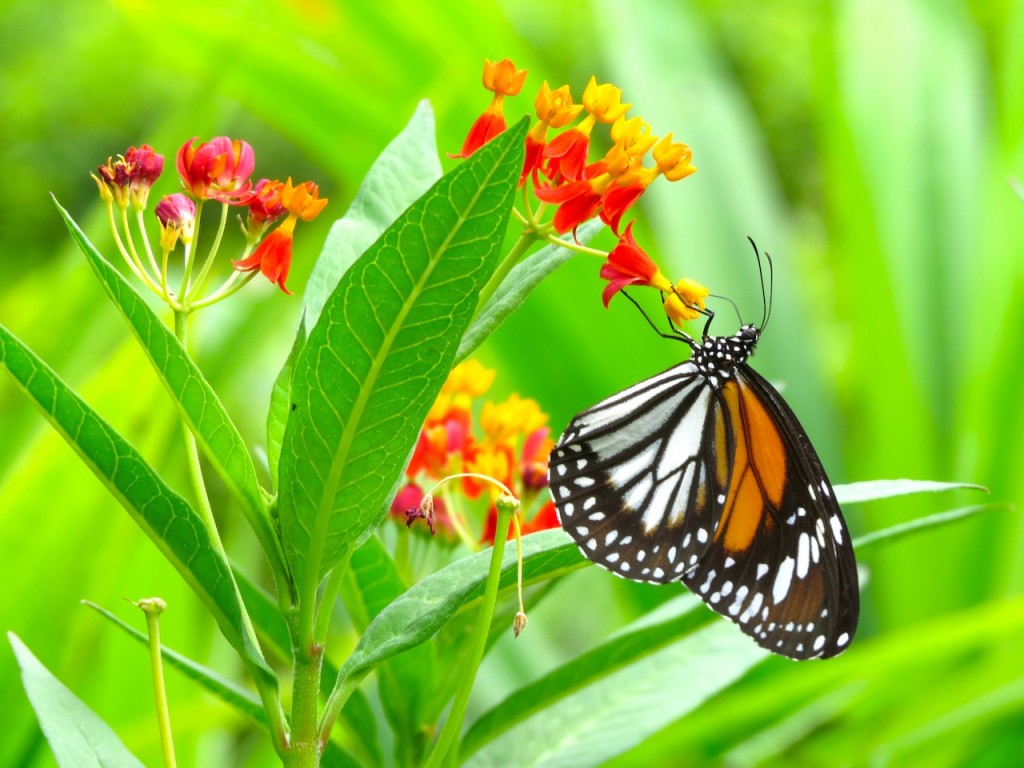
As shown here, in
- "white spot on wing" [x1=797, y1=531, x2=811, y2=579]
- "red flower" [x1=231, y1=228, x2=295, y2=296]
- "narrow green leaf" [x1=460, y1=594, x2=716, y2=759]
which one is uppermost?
"red flower" [x1=231, y1=228, x2=295, y2=296]

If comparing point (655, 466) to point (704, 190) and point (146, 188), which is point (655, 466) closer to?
point (146, 188)

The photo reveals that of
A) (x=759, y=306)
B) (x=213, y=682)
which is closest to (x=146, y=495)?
(x=213, y=682)

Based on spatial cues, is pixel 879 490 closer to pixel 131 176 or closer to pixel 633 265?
pixel 633 265

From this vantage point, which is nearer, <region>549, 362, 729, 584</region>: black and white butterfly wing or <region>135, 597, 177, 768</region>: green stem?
<region>135, 597, 177, 768</region>: green stem

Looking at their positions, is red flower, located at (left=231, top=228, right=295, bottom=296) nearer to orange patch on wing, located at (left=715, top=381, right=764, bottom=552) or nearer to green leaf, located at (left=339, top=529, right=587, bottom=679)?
green leaf, located at (left=339, top=529, right=587, bottom=679)

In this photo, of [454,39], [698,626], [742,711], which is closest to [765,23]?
[454,39]

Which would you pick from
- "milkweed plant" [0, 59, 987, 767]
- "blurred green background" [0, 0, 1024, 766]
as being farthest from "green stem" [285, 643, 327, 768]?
"blurred green background" [0, 0, 1024, 766]
